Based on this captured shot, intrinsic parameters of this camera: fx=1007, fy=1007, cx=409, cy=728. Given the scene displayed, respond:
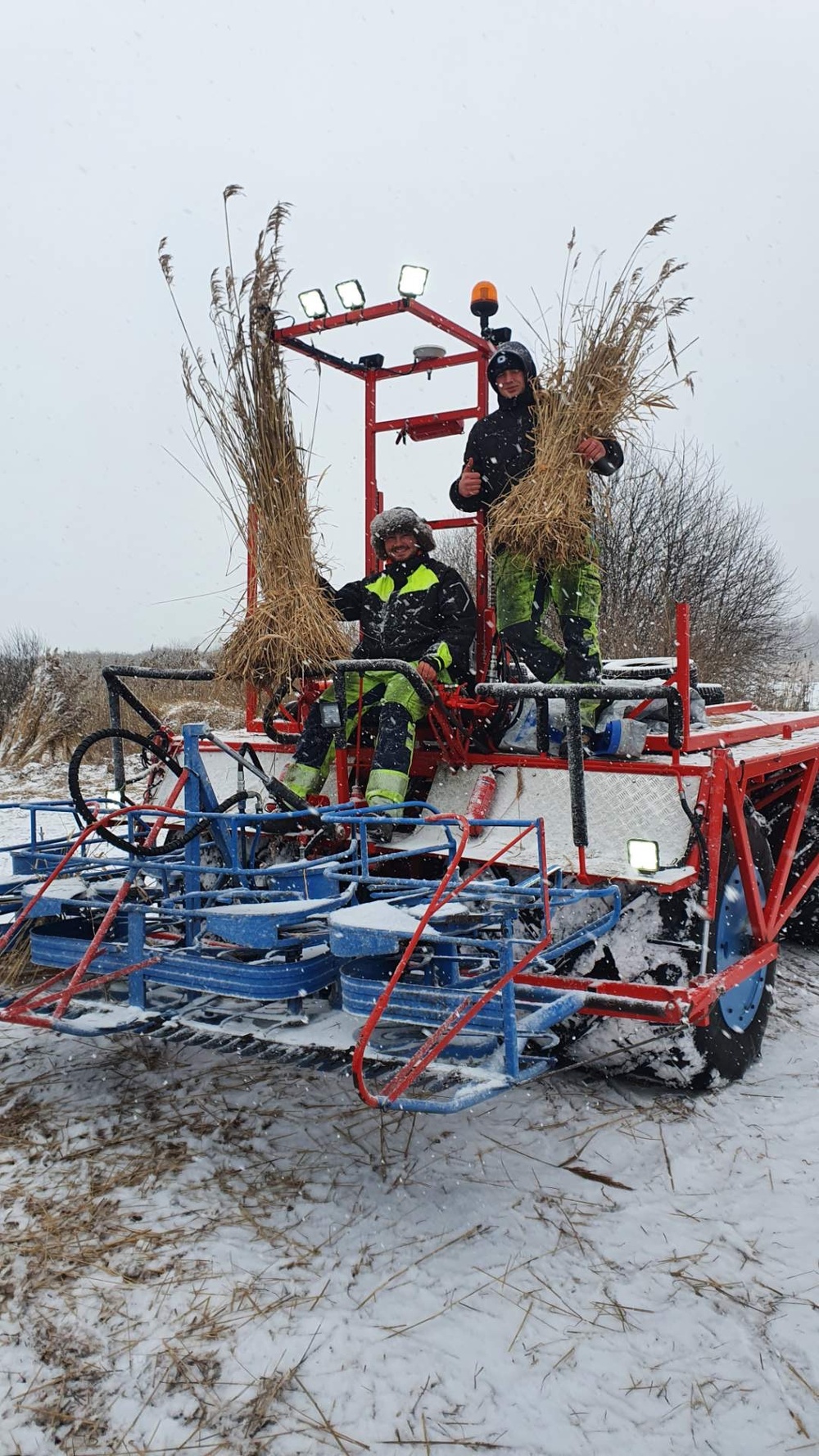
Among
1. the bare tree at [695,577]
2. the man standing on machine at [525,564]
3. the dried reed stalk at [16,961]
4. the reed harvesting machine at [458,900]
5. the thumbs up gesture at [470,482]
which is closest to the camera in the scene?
the reed harvesting machine at [458,900]

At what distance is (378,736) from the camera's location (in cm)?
427

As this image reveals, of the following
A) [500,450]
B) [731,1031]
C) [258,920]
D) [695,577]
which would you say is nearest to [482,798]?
[731,1031]

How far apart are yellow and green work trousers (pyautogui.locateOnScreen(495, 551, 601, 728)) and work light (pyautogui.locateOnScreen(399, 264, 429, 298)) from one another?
1234mm

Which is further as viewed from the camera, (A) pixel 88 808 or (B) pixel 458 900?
(A) pixel 88 808

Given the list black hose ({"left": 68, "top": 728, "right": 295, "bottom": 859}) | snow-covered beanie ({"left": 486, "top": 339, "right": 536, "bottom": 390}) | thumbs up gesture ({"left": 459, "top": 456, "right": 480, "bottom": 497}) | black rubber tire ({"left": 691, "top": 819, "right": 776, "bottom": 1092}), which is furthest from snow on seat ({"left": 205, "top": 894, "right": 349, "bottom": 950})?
snow-covered beanie ({"left": 486, "top": 339, "right": 536, "bottom": 390})

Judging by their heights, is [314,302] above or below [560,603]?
above

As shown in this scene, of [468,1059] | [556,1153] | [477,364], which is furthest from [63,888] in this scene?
[477,364]

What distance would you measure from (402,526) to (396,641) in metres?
0.56

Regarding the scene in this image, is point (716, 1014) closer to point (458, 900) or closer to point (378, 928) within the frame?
point (458, 900)

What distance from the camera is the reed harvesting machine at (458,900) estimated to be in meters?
2.90

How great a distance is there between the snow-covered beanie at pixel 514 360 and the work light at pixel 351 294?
0.68 meters

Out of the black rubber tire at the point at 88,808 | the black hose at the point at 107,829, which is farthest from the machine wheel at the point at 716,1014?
the black rubber tire at the point at 88,808

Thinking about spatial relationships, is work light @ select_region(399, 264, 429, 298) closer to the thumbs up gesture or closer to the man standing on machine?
the man standing on machine

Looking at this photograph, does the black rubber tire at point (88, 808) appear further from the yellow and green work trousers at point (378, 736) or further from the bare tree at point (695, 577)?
the bare tree at point (695, 577)
